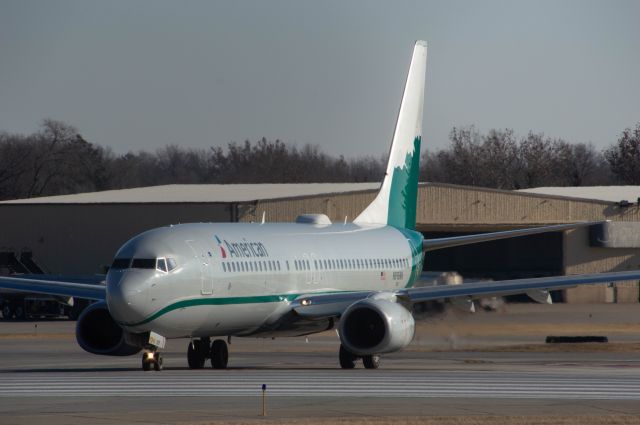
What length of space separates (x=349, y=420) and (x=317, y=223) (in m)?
21.9

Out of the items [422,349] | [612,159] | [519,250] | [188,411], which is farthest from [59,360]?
[612,159]

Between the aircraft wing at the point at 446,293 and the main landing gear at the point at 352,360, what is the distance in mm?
1111

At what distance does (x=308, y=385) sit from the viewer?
101ft

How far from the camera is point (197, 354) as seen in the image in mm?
37781

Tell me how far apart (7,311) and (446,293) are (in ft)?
143

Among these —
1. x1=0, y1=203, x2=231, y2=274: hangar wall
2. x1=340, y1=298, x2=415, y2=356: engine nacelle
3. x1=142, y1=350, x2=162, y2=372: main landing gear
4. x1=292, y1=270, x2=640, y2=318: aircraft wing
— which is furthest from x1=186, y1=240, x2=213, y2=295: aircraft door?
x1=0, y1=203, x2=231, y2=274: hangar wall

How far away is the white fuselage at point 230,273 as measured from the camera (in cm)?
3350

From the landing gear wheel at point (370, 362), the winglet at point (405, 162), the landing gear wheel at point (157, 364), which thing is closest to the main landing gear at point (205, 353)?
the landing gear wheel at point (157, 364)

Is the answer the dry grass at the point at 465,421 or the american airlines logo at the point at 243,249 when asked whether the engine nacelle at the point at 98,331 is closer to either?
the american airlines logo at the point at 243,249

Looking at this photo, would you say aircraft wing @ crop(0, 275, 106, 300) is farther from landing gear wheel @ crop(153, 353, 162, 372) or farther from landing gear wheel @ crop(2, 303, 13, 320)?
landing gear wheel @ crop(2, 303, 13, 320)

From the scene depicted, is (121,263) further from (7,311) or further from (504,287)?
(7,311)

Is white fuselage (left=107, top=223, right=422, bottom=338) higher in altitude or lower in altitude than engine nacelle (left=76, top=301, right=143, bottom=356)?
higher

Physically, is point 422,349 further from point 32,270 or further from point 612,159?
point 612,159

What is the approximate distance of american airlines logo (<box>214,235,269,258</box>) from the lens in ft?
120
